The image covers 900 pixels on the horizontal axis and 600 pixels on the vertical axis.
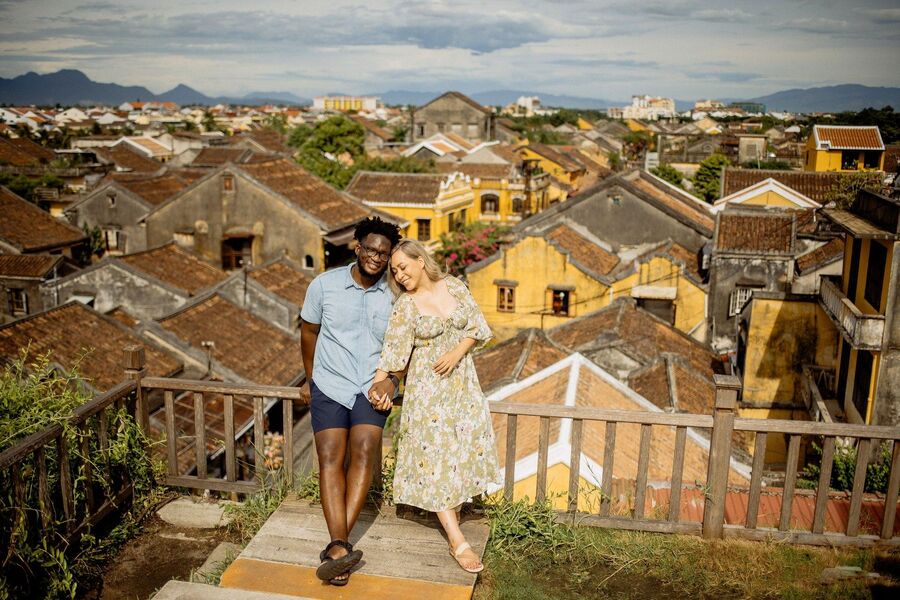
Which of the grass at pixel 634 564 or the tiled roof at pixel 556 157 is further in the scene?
the tiled roof at pixel 556 157

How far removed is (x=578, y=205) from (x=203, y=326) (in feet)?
50.1

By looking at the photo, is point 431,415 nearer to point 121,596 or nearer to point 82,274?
point 121,596

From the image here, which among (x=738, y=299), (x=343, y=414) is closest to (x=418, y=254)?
(x=343, y=414)

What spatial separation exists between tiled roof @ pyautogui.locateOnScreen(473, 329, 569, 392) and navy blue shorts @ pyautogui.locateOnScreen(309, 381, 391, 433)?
7755 mm

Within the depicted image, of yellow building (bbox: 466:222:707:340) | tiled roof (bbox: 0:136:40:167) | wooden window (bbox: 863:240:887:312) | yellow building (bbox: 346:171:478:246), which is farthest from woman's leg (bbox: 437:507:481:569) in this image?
tiled roof (bbox: 0:136:40:167)

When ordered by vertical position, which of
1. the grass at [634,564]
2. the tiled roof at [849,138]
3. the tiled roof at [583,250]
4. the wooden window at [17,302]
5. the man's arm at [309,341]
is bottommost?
the wooden window at [17,302]

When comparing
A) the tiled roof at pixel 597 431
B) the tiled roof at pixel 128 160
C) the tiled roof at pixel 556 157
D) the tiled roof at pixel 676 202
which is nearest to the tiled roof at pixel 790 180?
the tiled roof at pixel 676 202

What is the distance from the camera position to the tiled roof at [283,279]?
64.3 feet

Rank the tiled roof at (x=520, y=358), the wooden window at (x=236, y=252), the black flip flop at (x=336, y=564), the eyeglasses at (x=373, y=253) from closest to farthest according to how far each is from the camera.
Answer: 1. the black flip flop at (x=336, y=564)
2. the eyeglasses at (x=373, y=253)
3. the tiled roof at (x=520, y=358)
4. the wooden window at (x=236, y=252)

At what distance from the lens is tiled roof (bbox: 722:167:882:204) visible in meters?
30.9

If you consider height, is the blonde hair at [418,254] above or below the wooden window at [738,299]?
above

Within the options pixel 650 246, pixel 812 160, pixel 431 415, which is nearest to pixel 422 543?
pixel 431 415

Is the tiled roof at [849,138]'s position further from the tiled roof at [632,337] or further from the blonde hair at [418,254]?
the blonde hair at [418,254]

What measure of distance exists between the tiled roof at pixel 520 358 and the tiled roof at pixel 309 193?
1066 centimetres
